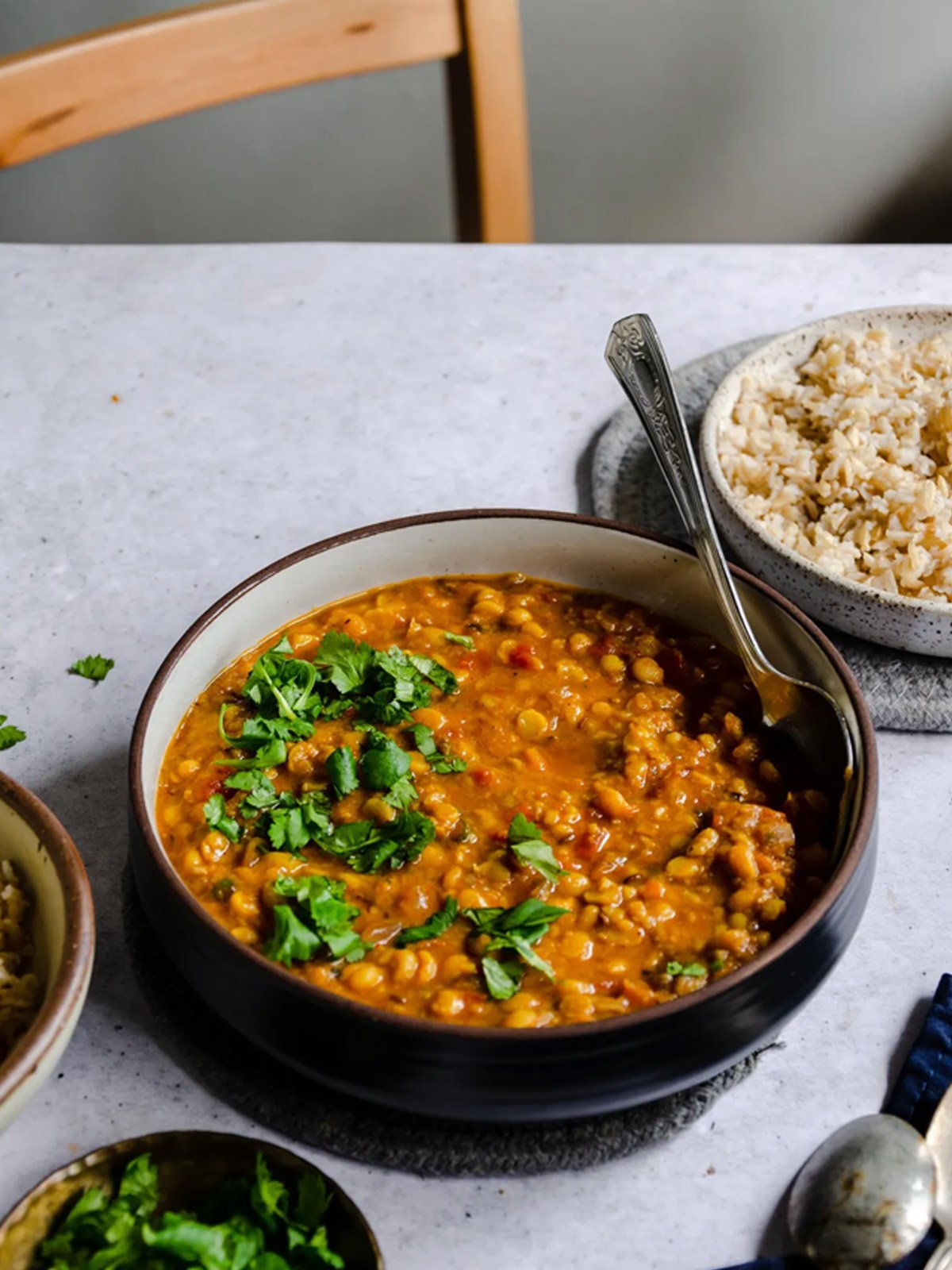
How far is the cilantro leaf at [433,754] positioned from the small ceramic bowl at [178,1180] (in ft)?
1.66

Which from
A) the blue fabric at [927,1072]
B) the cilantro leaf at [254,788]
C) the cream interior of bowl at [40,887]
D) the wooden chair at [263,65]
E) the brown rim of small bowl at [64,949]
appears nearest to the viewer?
the brown rim of small bowl at [64,949]

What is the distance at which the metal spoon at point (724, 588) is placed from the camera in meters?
1.78

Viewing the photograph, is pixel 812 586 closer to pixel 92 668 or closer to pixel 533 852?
pixel 533 852

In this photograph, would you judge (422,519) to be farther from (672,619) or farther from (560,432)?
(560,432)

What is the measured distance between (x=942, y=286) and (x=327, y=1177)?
226cm

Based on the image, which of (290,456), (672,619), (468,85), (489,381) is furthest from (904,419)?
(468,85)

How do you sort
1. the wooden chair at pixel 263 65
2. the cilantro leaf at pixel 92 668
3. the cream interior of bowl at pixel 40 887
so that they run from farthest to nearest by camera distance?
1. the wooden chair at pixel 263 65
2. the cilantro leaf at pixel 92 668
3. the cream interior of bowl at pixel 40 887

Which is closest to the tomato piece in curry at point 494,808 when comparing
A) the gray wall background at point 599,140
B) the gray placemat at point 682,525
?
the gray placemat at point 682,525

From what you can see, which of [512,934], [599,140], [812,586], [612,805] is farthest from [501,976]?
[599,140]

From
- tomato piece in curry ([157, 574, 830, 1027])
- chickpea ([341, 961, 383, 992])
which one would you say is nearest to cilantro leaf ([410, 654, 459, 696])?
tomato piece in curry ([157, 574, 830, 1027])

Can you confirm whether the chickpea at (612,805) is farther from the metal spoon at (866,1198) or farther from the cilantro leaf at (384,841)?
the metal spoon at (866,1198)

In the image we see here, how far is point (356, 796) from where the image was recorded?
1.77m

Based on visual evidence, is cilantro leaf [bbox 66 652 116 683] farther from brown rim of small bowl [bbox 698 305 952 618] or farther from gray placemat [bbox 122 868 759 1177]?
brown rim of small bowl [bbox 698 305 952 618]

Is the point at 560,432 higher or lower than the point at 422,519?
lower
